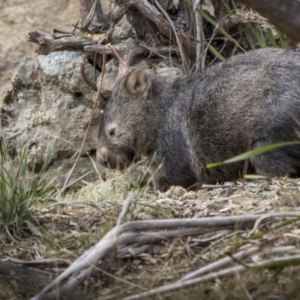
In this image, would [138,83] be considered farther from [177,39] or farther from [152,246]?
[152,246]

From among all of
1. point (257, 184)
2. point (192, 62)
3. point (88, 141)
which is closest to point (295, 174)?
point (257, 184)

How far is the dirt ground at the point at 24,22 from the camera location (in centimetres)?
975

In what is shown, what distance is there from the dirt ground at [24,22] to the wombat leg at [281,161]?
4306 millimetres

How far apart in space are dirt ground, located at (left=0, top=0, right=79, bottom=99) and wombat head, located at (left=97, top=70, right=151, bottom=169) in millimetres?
2974

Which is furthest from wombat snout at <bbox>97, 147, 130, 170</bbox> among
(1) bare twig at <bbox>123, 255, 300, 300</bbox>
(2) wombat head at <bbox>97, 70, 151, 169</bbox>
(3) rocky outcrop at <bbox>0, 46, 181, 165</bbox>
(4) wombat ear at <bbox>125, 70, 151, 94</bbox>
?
(1) bare twig at <bbox>123, 255, 300, 300</bbox>

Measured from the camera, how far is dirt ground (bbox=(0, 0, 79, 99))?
32.0 ft

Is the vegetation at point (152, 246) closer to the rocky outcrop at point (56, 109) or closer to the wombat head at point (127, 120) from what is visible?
→ the wombat head at point (127, 120)

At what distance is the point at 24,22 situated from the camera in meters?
10.1

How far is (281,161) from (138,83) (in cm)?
153

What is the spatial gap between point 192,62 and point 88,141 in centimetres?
125

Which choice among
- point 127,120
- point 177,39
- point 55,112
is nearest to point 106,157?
point 127,120

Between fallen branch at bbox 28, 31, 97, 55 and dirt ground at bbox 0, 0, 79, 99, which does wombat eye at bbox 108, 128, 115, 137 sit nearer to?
fallen branch at bbox 28, 31, 97, 55

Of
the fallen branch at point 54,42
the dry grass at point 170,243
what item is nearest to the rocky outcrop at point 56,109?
the fallen branch at point 54,42

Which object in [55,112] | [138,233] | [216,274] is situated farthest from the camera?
[55,112]
